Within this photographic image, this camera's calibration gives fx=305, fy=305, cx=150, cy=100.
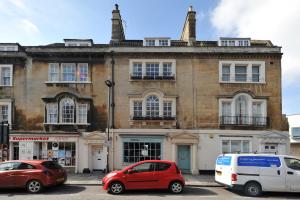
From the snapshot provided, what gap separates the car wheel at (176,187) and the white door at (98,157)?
8.72m

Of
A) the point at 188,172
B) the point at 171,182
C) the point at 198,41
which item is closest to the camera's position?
the point at 171,182

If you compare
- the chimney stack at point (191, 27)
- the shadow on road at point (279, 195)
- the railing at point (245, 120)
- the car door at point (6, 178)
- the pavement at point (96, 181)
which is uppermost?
the chimney stack at point (191, 27)

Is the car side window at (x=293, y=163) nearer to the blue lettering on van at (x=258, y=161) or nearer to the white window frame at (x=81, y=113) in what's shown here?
the blue lettering on van at (x=258, y=161)

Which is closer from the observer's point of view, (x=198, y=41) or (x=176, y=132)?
(x=176, y=132)

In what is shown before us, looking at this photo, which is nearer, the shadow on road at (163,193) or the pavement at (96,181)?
the shadow on road at (163,193)

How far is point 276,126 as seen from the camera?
830 inches

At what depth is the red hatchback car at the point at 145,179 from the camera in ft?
43.7

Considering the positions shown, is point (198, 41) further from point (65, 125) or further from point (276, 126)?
point (65, 125)

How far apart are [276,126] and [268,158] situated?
8.22 m

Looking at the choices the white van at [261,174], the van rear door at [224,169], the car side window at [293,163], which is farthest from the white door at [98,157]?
the car side window at [293,163]

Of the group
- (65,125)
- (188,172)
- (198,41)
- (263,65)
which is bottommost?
(188,172)

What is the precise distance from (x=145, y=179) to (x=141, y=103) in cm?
867

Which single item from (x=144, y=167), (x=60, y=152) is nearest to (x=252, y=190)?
(x=144, y=167)

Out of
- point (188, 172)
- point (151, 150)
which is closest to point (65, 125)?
point (151, 150)
